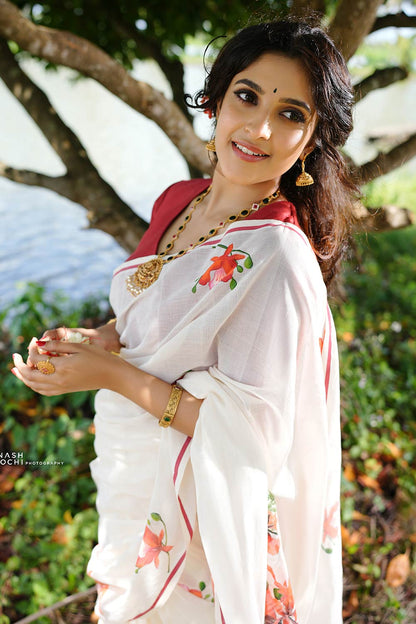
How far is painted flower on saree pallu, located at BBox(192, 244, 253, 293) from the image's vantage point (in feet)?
Result: 3.98

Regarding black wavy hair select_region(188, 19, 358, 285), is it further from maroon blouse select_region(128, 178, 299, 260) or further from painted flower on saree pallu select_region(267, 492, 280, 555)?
painted flower on saree pallu select_region(267, 492, 280, 555)

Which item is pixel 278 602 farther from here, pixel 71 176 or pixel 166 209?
pixel 71 176

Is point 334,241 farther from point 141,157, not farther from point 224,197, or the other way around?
point 141,157

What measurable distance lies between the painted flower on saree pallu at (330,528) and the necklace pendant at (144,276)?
760 mm

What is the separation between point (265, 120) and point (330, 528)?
3.41ft

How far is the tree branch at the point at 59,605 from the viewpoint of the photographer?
183 centimetres

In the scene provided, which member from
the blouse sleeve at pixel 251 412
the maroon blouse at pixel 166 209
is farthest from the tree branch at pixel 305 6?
the blouse sleeve at pixel 251 412

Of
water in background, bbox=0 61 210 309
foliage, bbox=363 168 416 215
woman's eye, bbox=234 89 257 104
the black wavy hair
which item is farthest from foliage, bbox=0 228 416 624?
foliage, bbox=363 168 416 215

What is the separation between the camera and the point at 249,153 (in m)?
1.25

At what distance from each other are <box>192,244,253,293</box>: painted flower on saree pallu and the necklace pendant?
17 centimetres

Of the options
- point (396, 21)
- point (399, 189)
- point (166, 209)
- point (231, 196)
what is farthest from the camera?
point (399, 189)

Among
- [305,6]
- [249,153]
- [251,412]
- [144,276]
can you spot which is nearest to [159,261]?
[144,276]

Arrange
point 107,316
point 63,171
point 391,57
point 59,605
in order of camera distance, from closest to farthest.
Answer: point 59,605 < point 107,316 < point 391,57 < point 63,171

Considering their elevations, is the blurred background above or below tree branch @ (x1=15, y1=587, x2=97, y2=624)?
above
